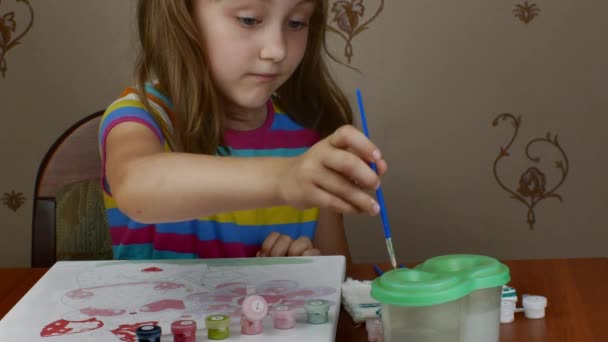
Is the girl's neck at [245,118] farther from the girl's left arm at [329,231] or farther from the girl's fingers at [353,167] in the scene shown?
the girl's fingers at [353,167]

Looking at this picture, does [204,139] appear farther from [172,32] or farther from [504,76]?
[504,76]

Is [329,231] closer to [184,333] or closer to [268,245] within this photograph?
[268,245]

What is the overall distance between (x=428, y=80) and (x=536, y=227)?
1.28 ft

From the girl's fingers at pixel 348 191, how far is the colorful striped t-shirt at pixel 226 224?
1.57 ft

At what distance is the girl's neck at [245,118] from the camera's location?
125cm

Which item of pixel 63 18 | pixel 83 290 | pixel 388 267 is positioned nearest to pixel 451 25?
pixel 63 18

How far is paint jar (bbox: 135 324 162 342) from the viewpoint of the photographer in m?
0.66

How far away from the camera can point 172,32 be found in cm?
106

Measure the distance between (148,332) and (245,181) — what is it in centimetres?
14

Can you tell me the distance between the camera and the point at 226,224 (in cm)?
122

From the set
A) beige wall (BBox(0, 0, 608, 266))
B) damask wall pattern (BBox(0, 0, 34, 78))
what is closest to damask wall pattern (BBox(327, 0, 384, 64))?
beige wall (BBox(0, 0, 608, 266))

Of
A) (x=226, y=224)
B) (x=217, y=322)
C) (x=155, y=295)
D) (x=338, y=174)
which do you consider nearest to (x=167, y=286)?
A: (x=155, y=295)

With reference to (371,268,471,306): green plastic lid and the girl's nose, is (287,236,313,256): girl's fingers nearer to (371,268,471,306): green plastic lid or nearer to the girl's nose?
the girl's nose

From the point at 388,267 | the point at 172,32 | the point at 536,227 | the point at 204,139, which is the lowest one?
the point at 536,227
